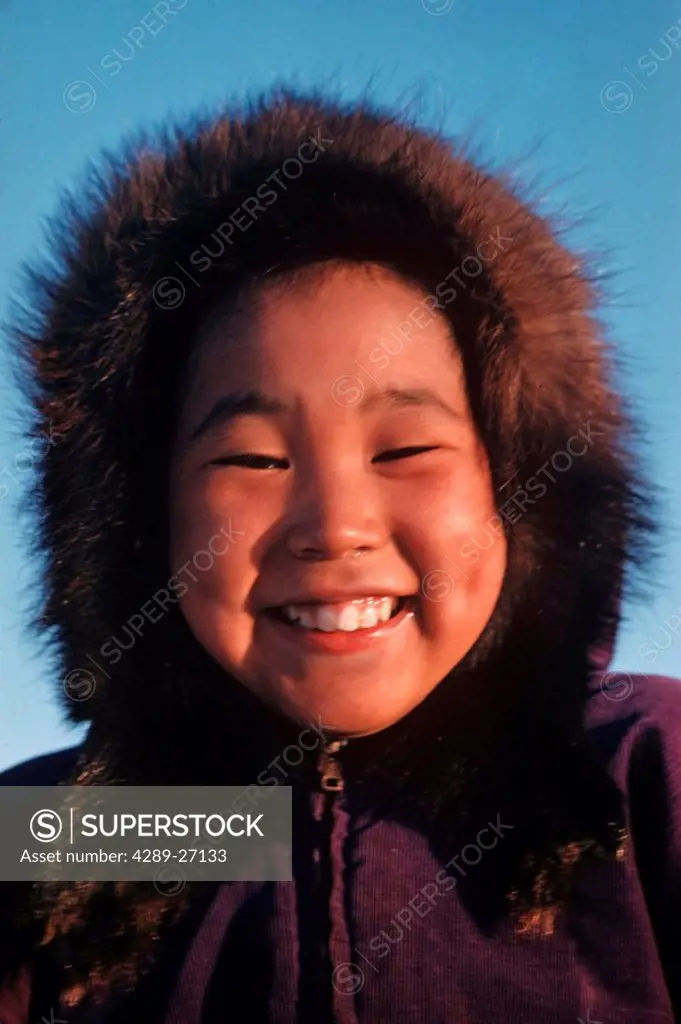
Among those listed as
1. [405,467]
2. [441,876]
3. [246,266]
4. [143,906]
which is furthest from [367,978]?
[246,266]

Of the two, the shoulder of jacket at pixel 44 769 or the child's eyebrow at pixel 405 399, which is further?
the shoulder of jacket at pixel 44 769

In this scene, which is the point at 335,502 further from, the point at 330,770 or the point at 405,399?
the point at 330,770

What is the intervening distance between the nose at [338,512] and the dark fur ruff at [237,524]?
170 millimetres

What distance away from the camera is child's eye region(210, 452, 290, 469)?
1138 mm

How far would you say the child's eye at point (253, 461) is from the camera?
1138 millimetres

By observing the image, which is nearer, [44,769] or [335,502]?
[335,502]

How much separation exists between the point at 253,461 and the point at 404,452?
177 mm

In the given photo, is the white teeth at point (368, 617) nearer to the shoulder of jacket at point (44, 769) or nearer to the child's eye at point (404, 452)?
the child's eye at point (404, 452)

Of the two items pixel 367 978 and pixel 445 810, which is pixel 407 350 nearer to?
pixel 445 810

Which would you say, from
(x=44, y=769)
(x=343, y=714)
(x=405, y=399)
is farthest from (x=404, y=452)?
(x=44, y=769)

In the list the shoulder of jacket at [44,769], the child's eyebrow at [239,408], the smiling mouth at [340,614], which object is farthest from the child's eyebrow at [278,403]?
the shoulder of jacket at [44,769]

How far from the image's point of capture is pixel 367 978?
3.71 ft

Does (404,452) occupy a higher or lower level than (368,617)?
higher

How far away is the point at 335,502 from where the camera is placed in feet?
3.68
